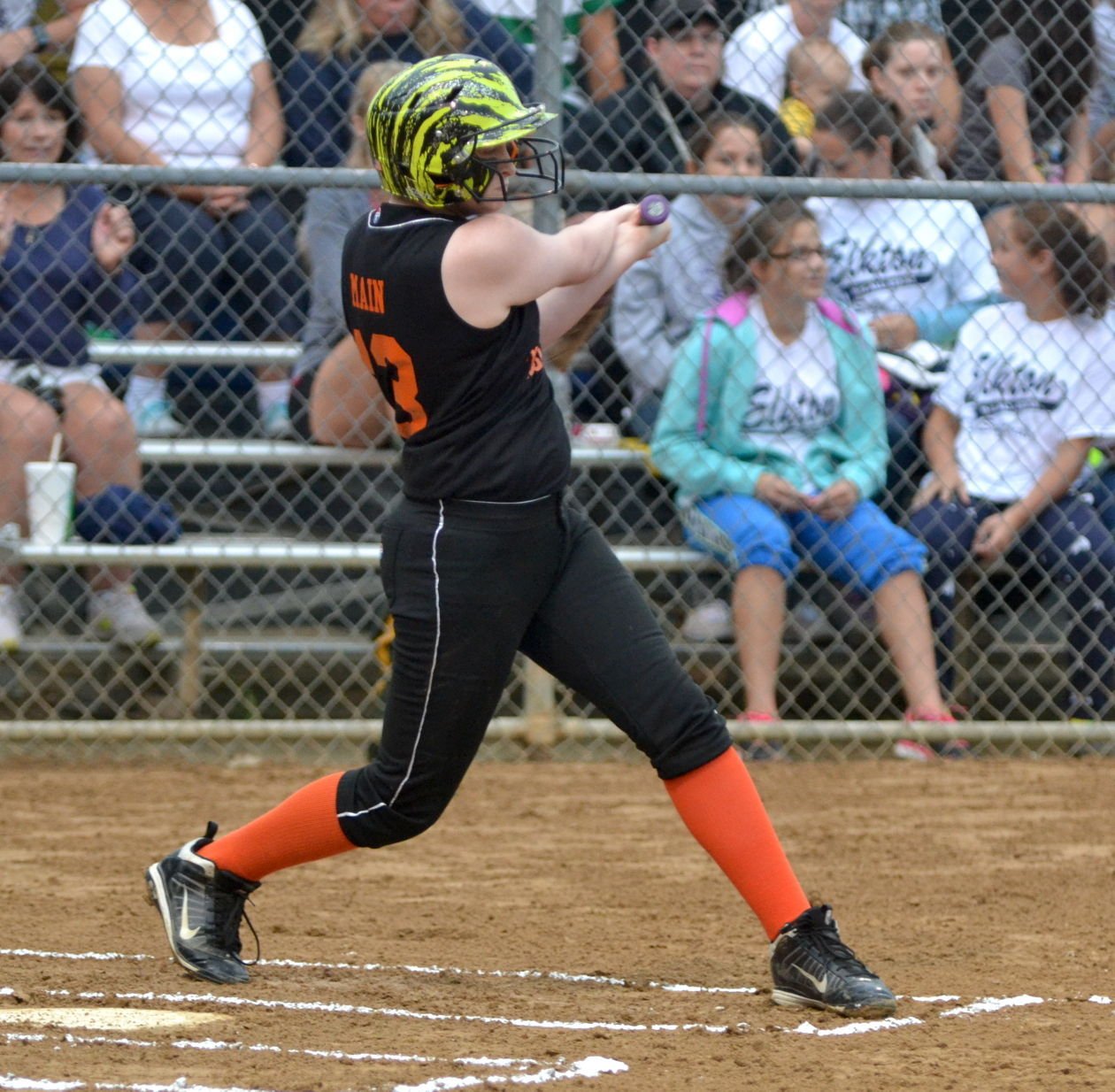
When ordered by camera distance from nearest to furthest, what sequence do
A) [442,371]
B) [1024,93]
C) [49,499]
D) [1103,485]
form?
1. [442,371]
2. [49,499]
3. [1103,485]
4. [1024,93]

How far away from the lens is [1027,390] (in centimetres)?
604

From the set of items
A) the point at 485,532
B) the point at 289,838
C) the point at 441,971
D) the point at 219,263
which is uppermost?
the point at 485,532

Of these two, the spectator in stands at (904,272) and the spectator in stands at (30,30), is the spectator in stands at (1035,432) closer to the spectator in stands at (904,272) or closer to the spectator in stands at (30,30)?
the spectator in stands at (904,272)

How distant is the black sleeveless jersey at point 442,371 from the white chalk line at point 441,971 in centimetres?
103

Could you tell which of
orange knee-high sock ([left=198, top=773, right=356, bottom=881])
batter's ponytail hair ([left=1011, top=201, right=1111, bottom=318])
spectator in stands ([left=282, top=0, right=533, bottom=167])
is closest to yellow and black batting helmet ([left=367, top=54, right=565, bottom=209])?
orange knee-high sock ([left=198, top=773, right=356, bottom=881])

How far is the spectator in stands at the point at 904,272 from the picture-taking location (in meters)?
6.18

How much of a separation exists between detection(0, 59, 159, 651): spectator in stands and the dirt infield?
1.01m

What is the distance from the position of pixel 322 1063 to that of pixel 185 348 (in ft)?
11.4

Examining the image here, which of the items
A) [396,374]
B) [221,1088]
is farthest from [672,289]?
[221,1088]

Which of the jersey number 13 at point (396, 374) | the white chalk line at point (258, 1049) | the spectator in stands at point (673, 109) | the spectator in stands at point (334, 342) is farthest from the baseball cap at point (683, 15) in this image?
the white chalk line at point (258, 1049)

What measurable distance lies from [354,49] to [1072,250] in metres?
2.53

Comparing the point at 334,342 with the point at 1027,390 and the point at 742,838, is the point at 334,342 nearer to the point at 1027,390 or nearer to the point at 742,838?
the point at 1027,390

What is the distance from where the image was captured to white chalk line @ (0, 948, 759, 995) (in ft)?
11.7

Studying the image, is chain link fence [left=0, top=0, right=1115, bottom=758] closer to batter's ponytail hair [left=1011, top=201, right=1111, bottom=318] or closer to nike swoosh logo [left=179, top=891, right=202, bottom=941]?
batter's ponytail hair [left=1011, top=201, right=1111, bottom=318]
